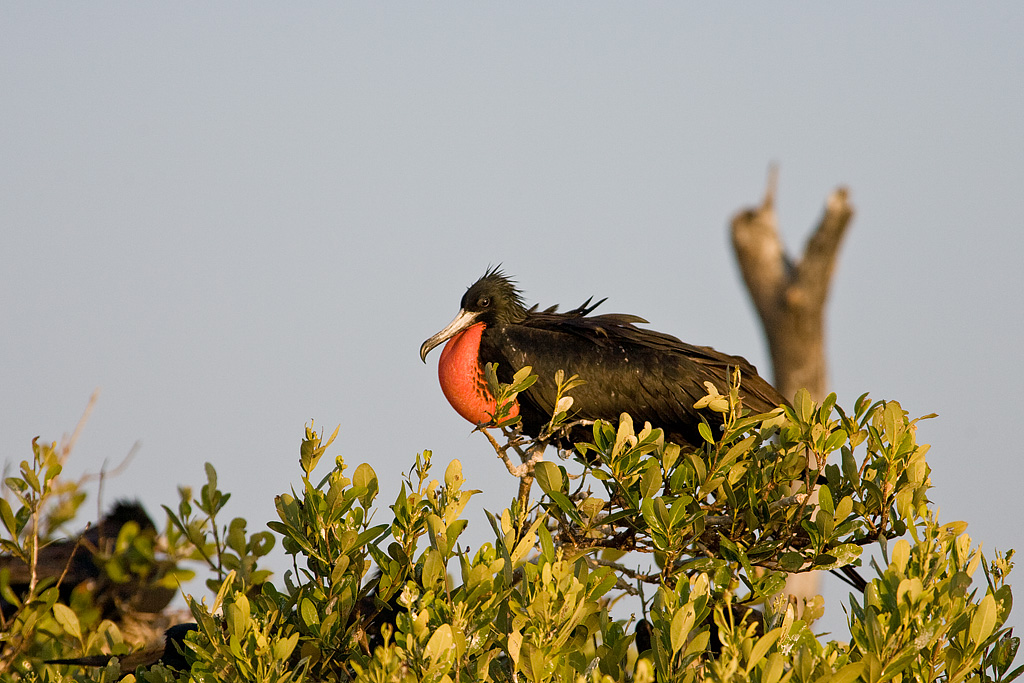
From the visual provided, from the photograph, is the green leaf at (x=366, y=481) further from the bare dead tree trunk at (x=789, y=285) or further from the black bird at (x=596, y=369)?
the bare dead tree trunk at (x=789, y=285)

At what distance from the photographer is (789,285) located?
36.9 feet

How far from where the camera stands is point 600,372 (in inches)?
207

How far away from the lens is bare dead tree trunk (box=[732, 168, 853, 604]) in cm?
1097

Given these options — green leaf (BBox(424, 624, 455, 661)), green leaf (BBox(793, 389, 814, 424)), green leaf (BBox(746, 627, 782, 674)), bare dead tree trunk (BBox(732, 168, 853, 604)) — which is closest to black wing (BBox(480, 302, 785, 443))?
green leaf (BBox(793, 389, 814, 424))

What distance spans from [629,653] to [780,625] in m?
0.60

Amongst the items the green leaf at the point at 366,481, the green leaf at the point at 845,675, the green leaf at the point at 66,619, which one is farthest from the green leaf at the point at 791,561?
the green leaf at the point at 66,619

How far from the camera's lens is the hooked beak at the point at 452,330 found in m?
5.58

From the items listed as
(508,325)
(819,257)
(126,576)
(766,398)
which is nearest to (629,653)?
(766,398)

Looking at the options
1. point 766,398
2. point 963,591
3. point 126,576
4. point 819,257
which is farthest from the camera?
point 819,257

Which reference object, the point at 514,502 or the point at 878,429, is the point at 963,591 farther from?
the point at 514,502

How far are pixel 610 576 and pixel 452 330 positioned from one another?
264 cm

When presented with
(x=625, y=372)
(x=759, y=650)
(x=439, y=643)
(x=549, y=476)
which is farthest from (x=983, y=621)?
(x=625, y=372)

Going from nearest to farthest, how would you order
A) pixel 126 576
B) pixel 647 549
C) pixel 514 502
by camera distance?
pixel 514 502
pixel 647 549
pixel 126 576

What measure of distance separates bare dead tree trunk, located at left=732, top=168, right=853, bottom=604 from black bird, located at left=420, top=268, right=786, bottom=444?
5.90 m
